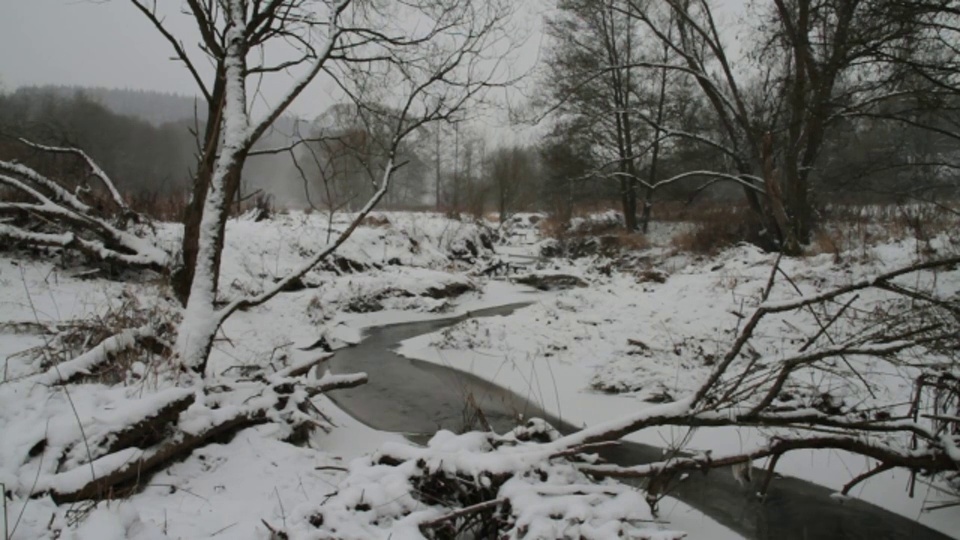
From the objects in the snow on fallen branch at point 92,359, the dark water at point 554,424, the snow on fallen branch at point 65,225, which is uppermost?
the snow on fallen branch at point 65,225

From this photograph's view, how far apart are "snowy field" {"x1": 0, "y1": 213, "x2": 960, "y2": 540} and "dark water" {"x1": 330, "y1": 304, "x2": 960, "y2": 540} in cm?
20

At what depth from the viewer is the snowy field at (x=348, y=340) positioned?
2443 millimetres

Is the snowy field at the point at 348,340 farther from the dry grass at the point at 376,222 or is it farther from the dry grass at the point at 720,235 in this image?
the dry grass at the point at 720,235

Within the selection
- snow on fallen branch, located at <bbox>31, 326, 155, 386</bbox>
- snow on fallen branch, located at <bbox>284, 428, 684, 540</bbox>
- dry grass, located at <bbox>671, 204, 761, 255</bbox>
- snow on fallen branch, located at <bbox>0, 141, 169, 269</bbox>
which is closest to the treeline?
dry grass, located at <bbox>671, 204, 761, 255</bbox>

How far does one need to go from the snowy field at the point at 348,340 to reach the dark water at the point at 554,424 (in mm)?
195

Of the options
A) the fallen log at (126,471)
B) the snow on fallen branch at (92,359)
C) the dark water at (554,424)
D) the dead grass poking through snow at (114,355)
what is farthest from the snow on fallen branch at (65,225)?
the fallen log at (126,471)

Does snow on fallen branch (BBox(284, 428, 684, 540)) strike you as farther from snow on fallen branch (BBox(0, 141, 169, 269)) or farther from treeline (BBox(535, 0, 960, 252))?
snow on fallen branch (BBox(0, 141, 169, 269))

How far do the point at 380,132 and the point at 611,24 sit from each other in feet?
50.3

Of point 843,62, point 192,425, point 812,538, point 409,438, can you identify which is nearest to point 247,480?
point 192,425

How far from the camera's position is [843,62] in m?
6.70

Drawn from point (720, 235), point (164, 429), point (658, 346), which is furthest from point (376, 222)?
point (164, 429)

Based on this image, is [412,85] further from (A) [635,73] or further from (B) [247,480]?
(A) [635,73]

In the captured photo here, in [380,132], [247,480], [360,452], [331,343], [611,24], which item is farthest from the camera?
[611,24]

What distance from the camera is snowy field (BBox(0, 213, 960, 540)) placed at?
244 centimetres
